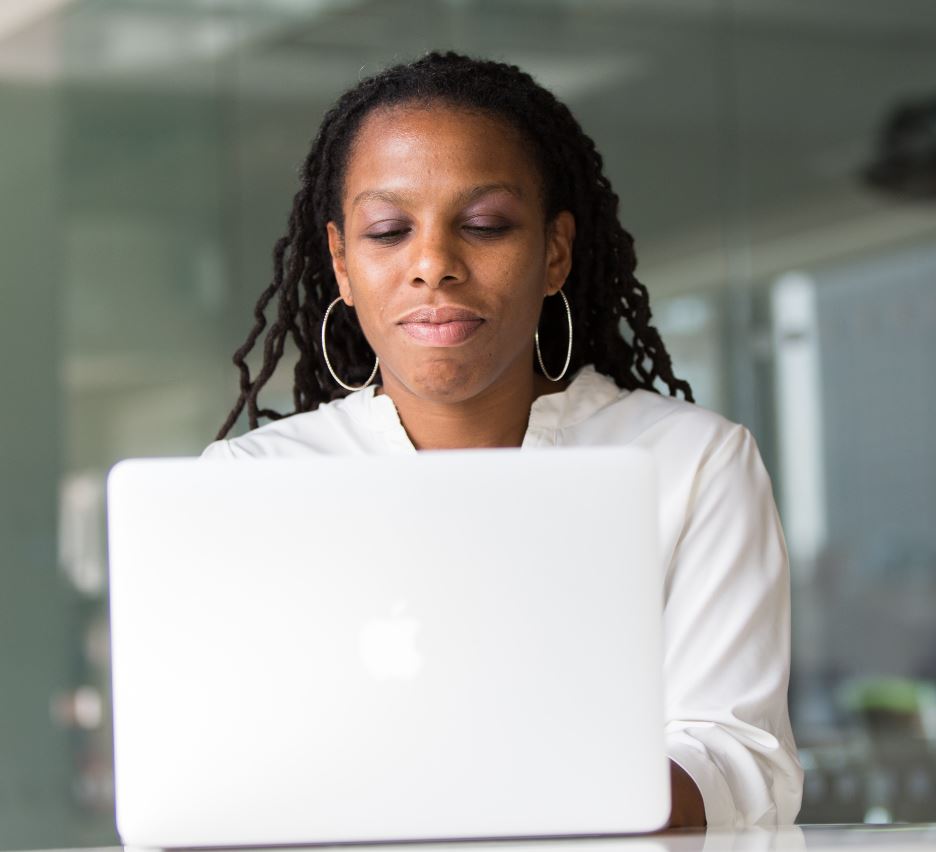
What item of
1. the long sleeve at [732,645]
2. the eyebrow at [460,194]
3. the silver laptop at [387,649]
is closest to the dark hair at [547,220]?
the eyebrow at [460,194]

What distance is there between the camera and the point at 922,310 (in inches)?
172

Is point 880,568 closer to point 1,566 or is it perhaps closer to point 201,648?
point 1,566

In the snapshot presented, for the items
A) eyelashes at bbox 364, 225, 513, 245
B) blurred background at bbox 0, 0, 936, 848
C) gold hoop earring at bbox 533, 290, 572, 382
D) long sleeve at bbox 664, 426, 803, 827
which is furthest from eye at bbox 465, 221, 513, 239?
blurred background at bbox 0, 0, 936, 848

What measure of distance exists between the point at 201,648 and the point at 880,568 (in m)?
3.48

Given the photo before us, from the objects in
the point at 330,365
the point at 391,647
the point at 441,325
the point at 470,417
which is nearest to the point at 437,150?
the point at 441,325

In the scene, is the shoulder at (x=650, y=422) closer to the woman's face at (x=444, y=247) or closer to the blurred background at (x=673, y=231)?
the woman's face at (x=444, y=247)

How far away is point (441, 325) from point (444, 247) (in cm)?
9

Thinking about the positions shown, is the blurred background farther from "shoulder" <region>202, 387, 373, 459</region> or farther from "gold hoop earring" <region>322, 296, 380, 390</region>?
"shoulder" <region>202, 387, 373, 459</region>

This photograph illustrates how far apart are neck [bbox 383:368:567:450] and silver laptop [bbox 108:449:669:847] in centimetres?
77

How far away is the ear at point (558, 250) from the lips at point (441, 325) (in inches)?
8.5

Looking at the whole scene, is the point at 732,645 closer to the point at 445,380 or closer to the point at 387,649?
the point at 445,380

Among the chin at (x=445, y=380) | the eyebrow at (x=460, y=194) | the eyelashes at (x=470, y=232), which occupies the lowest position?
the chin at (x=445, y=380)

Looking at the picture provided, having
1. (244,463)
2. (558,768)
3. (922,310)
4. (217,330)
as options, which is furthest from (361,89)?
(922,310)

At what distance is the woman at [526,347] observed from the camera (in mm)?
1665
